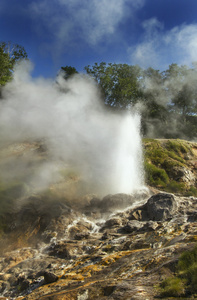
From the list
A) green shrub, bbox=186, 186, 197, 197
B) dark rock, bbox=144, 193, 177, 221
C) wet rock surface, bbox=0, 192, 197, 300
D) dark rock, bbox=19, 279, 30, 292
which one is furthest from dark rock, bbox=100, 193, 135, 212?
dark rock, bbox=19, 279, 30, 292

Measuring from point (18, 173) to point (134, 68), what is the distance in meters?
24.4

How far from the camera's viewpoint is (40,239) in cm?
784

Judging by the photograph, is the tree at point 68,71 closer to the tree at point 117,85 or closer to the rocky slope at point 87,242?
the tree at point 117,85

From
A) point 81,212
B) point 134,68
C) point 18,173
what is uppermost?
point 134,68

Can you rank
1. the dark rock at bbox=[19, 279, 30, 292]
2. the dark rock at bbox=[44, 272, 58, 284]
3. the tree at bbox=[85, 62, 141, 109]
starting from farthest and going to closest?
the tree at bbox=[85, 62, 141, 109] < the dark rock at bbox=[19, 279, 30, 292] < the dark rock at bbox=[44, 272, 58, 284]

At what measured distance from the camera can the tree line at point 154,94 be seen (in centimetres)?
2789

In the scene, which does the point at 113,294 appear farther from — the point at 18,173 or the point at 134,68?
the point at 134,68

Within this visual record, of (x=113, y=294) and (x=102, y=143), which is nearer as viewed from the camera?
(x=113, y=294)

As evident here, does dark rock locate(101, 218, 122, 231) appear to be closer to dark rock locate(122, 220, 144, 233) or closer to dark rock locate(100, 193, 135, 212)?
dark rock locate(122, 220, 144, 233)

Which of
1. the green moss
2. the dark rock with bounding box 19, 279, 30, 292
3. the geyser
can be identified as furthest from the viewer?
the geyser

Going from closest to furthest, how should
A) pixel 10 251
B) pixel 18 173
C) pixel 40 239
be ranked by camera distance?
pixel 10 251
pixel 40 239
pixel 18 173

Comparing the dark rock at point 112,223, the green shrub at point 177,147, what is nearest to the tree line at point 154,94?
the green shrub at point 177,147

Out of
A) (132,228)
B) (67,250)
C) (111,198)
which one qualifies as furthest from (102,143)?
(67,250)

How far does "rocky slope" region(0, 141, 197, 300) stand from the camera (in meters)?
4.05
